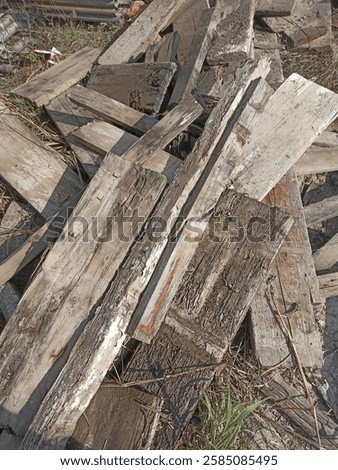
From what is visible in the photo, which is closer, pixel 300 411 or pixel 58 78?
pixel 300 411

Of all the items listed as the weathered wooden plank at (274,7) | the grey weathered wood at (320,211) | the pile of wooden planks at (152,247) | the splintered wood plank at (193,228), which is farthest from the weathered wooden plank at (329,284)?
the weathered wooden plank at (274,7)

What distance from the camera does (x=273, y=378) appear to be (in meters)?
2.33

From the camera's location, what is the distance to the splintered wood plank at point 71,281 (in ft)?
6.75

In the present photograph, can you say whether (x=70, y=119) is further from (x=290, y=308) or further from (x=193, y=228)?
(x=290, y=308)

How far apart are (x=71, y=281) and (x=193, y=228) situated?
2.22 ft

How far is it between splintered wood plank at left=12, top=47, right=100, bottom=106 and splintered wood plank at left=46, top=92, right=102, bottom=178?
62 millimetres

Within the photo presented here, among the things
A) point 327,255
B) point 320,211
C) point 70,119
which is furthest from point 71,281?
point 320,211

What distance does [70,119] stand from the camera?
302cm

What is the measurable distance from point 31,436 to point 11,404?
22 centimetres

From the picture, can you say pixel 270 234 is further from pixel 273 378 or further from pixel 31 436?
pixel 31 436

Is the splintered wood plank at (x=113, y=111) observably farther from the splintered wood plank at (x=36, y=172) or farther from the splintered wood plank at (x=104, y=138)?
the splintered wood plank at (x=36, y=172)

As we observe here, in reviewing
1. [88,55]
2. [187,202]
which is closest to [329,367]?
[187,202]

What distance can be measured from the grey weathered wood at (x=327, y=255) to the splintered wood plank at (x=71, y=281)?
1120 millimetres

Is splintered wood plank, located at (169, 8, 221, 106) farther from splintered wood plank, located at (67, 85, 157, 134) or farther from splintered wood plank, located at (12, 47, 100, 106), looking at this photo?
splintered wood plank, located at (12, 47, 100, 106)
